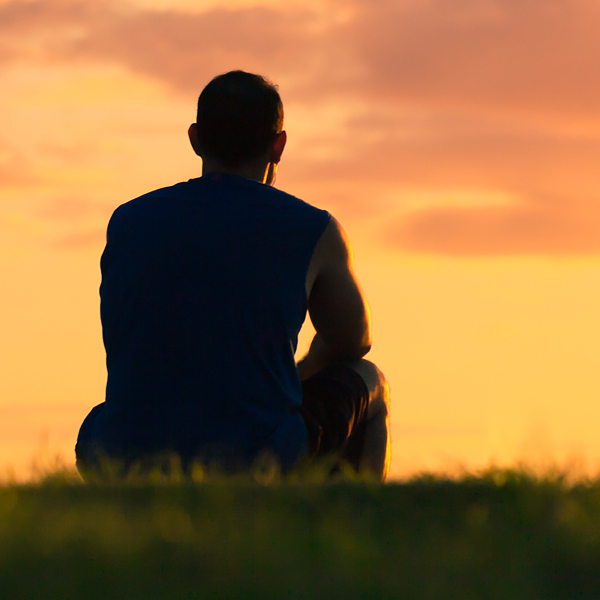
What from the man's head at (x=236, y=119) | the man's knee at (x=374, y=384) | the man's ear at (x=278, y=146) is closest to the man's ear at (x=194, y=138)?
the man's head at (x=236, y=119)

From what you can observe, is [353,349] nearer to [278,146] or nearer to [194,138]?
[278,146]

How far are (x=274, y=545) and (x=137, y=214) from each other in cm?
223

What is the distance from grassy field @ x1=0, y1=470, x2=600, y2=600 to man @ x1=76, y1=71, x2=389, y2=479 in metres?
0.98

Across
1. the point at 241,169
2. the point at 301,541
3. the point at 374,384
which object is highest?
the point at 241,169

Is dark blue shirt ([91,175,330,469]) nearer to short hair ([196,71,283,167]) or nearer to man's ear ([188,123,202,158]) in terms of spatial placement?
short hair ([196,71,283,167])

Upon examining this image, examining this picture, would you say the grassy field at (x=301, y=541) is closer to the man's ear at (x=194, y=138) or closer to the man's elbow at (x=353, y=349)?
the man's elbow at (x=353, y=349)

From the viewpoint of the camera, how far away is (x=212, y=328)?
3.82m

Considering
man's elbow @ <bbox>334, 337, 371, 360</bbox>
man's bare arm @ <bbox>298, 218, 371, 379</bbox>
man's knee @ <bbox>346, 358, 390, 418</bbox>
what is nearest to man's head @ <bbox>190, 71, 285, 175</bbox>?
man's bare arm @ <bbox>298, 218, 371, 379</bbox>

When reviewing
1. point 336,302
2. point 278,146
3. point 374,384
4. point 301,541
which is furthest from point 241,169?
point 301,541

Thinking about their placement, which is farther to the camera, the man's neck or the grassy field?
the man's neck

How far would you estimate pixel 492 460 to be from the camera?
10.5ft

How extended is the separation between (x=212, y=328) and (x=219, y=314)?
63 millimetres

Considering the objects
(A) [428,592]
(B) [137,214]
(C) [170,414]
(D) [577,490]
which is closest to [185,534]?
(A) [428,592]

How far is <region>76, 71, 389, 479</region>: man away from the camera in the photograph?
382cm
